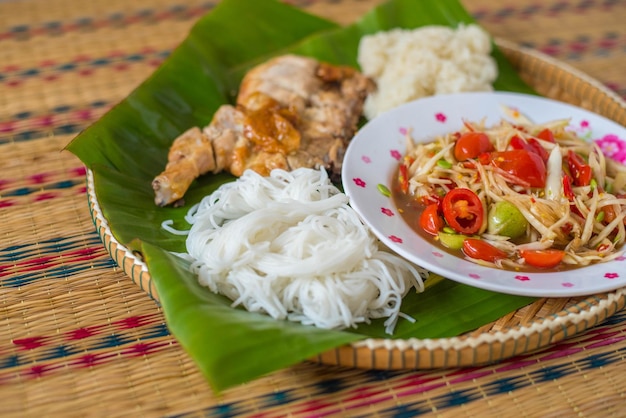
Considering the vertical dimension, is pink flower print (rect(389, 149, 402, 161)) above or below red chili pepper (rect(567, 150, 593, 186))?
below

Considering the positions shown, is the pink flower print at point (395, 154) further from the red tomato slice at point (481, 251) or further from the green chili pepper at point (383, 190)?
the red tomato slice at point (481, 251)

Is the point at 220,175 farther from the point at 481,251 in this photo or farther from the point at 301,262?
the point at 481,251

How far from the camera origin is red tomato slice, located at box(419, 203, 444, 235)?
3.75 metres

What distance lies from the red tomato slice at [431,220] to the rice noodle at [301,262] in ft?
0.81

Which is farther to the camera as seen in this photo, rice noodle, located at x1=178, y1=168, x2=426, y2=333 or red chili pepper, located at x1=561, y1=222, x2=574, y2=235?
red chili pepper, located at x1=561, y1=222, x2=574, y2=235

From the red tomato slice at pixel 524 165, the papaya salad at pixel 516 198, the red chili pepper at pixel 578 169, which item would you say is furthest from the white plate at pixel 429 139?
the red tomato slice at pixel 524 165

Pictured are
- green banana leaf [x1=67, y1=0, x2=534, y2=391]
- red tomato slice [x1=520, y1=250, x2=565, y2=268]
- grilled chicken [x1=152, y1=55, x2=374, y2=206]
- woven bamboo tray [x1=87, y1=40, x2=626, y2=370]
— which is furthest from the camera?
grilled chicken [x1=152, y1=55, x2=374, y2=206]

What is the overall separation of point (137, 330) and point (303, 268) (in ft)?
3.12

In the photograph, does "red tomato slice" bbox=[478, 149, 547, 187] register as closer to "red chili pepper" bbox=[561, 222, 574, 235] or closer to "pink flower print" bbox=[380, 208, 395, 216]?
"red chili pepper" bbox=[561, 222, 574, 235]

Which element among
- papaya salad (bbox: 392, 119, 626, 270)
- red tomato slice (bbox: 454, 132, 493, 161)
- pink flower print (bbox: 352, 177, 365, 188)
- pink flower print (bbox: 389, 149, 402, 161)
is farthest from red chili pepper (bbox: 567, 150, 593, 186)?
pink flower print (bbox: 352, 177, 365, 188)

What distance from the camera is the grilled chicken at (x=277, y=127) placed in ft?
14.3

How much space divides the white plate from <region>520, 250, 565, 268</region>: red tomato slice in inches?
3.2

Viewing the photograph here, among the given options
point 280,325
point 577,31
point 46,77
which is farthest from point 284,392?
point 577,31

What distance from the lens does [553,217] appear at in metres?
3.74
